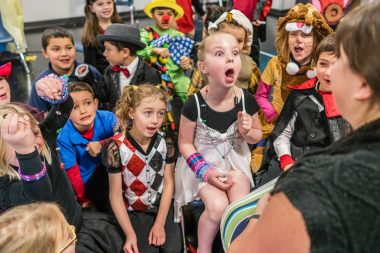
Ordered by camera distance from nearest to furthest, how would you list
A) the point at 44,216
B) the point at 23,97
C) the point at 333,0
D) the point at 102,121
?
the point at 44,216
the point at 102,121
the point at 333,0
the point at 23,97

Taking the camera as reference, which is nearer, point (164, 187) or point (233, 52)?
point (233, 52)

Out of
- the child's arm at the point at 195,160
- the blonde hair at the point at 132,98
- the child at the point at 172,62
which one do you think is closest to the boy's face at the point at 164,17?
the child at the point at 172,62

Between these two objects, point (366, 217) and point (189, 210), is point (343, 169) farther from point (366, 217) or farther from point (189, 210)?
point (189, 210)

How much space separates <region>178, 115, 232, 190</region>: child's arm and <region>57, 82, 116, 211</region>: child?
489 mm

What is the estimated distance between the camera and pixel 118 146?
2.05m

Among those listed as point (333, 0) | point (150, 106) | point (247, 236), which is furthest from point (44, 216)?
point (333, 0)

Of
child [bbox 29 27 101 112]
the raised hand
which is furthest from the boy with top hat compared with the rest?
the raised hand

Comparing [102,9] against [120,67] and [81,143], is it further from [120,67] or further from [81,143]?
[81,143]

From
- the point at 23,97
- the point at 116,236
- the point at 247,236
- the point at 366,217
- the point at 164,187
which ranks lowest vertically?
the point at 23,97

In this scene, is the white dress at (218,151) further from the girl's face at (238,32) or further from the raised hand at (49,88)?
the girl's face at (238,32)

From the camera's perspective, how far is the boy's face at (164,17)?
11.6 feet

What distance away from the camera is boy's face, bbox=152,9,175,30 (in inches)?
140

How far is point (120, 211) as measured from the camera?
202cm

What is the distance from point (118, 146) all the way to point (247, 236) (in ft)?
4.10
